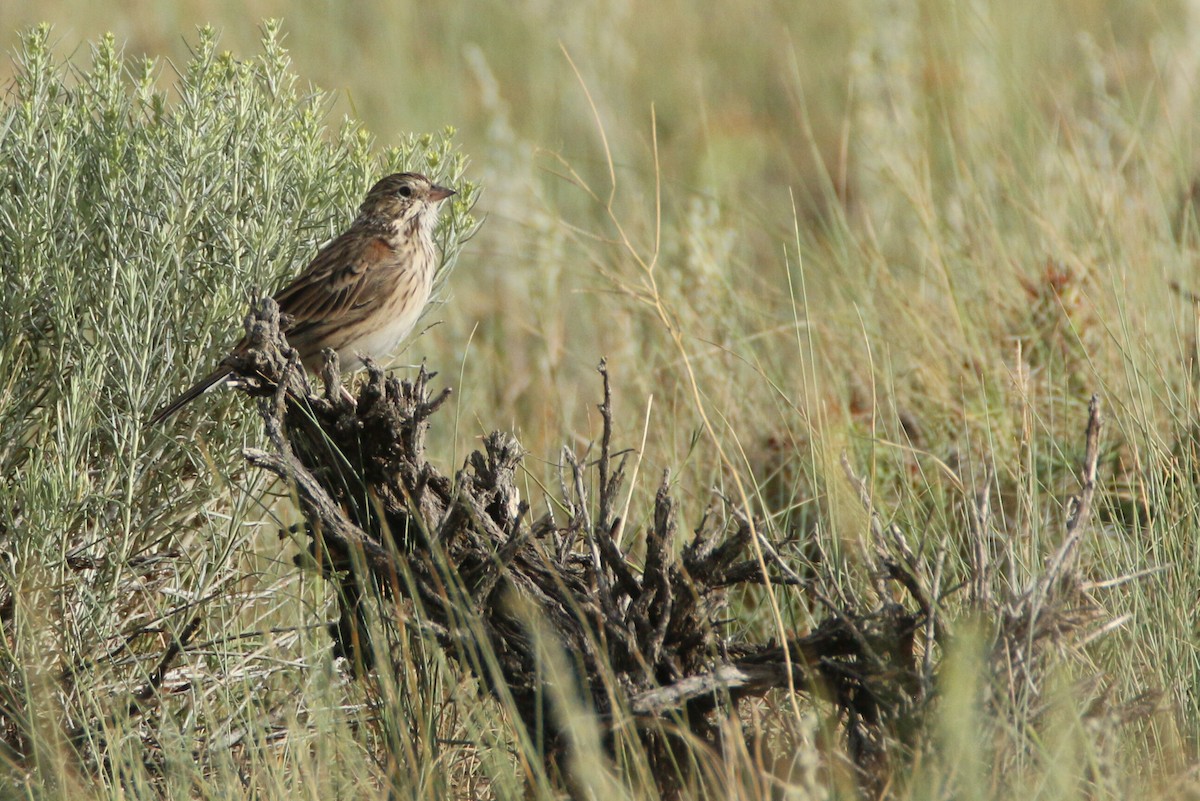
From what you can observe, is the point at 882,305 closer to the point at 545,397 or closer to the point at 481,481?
the point at 545,397

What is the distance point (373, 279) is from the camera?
4586 mm

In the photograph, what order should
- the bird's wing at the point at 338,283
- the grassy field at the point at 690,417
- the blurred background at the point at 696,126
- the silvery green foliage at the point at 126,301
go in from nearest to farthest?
1. the grassy field at the point at 690,417
2. the silvery green foliage at the point at 126,301
3. the bird's wing at the point at 338,283
4. the blurred background at the point at 696,126

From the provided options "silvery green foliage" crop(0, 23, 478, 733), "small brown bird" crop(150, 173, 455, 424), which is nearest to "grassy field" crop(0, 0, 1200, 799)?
"silvery green foliage" crop(0, 23, 478, 733)

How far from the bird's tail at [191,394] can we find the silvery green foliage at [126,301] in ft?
0.17

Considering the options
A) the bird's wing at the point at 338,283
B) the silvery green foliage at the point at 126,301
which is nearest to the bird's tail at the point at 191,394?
the silvery green foliage at the point at 126,301

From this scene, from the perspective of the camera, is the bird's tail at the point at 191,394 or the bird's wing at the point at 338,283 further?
the bird's wing at the point at 338,283

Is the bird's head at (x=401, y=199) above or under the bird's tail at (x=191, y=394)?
above

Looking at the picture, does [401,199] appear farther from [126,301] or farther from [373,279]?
[126,301]

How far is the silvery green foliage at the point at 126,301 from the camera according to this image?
3719mm

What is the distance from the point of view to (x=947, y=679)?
2.61 metres

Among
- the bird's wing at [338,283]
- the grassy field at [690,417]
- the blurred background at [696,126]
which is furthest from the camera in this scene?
the blurred background at [696,126]

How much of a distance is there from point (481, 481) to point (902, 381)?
7.28 ft

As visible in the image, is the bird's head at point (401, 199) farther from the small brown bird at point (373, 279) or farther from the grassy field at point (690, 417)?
the grassy field at point (690, 417)

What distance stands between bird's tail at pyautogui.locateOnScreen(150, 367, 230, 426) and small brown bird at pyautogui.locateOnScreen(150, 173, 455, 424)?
55 cm
